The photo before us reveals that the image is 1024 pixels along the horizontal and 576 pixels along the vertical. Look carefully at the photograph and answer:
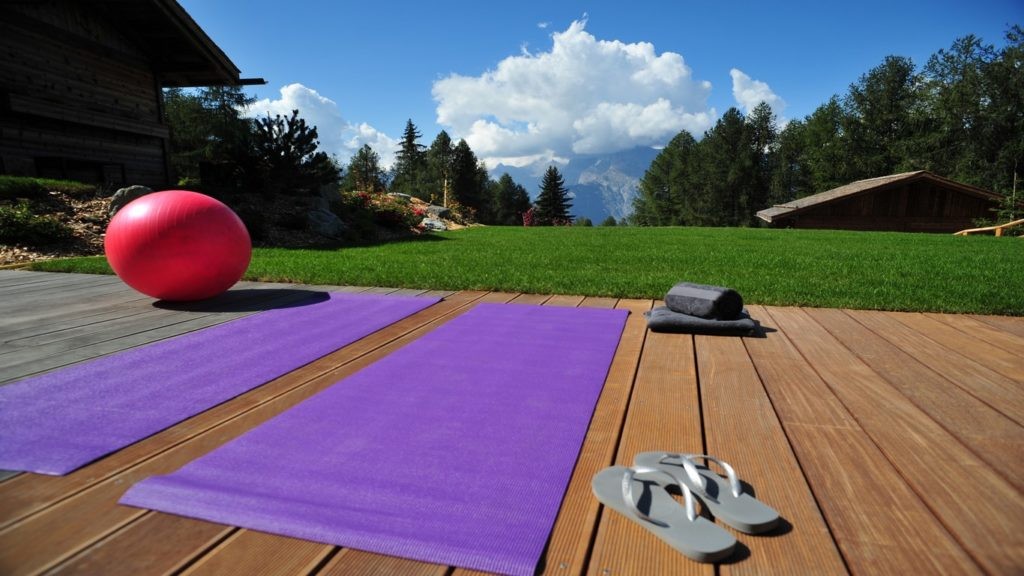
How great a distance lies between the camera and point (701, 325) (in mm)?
3807

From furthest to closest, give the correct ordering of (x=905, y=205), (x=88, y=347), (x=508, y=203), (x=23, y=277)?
(x=508, y=203), (x=905, y=205), (x=23, y=277), (x=88, y=347)

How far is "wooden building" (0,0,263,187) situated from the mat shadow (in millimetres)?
9426

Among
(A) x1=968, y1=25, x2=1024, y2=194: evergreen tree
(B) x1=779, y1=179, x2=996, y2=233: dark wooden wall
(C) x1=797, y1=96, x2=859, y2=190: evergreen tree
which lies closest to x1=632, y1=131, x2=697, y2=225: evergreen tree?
(C) x1=797, y1=96, x2=859, y2=190: evergreen tree

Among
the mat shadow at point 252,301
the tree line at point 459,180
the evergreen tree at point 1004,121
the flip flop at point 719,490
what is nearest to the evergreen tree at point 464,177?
the tree line at point 459,180

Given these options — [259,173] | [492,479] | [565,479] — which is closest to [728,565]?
[565,479]

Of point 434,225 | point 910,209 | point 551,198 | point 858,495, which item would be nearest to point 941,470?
point 858,495

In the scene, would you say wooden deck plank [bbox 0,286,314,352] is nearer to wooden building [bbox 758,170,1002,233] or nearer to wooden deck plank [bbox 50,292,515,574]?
wooden deck plank [bbox 50,292,515,574]

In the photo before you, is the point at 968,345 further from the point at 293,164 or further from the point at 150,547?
the point at 293,164

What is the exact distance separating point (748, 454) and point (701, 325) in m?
1.91

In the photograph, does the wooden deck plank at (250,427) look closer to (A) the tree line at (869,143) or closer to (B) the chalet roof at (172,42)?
(B) the chalet roof at (172,42)

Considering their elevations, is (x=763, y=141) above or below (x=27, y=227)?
above

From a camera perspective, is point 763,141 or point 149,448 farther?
point 763,141

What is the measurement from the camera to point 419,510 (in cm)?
161

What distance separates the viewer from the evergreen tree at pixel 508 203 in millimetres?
71938
